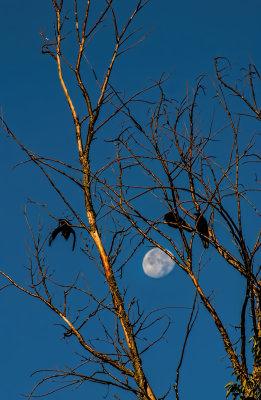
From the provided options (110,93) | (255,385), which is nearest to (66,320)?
(255,385)

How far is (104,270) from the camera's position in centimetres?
395

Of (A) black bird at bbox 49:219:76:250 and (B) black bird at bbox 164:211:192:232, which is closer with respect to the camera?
(B) black bird at bbox 164:211:192:232

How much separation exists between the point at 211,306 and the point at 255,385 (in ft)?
2.02

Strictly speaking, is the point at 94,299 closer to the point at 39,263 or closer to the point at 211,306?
the point at 39,263

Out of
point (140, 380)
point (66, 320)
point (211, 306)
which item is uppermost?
point (211, 306)

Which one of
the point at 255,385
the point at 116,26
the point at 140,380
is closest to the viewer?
the point at 140,380

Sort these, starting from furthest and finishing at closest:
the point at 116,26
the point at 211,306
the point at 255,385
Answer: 1. the point at 116,26
2. the point at 211,306
3. the point at 255,385

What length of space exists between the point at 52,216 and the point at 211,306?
136 centimetres

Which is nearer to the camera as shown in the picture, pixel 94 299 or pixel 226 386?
pixel 94 299

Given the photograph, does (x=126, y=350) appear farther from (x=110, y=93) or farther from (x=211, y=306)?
(x=110, y=93)

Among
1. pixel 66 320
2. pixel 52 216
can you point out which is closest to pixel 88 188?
pixel 52 216

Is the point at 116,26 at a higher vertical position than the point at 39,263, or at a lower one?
higher

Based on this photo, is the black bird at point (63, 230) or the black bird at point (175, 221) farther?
the black bird at point (63, 230)

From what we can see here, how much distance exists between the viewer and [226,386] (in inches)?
166
